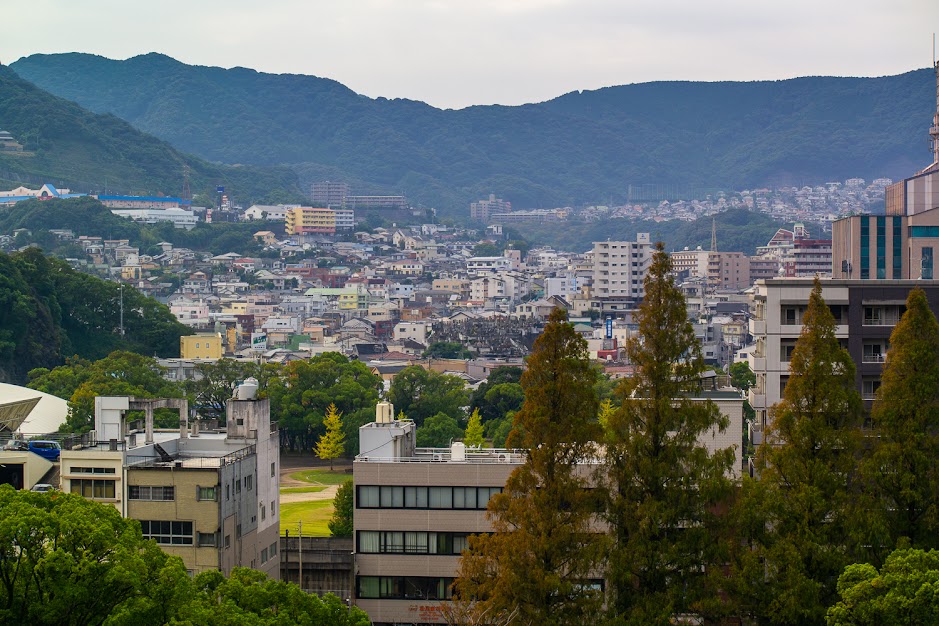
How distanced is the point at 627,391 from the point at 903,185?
65.9 m

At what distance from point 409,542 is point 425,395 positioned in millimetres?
38511

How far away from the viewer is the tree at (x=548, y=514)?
19.3 meters

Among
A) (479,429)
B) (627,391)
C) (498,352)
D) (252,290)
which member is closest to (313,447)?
(479,429)

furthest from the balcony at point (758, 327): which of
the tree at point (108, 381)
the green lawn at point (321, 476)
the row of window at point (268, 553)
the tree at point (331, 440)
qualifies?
the tree at point (331, 440)

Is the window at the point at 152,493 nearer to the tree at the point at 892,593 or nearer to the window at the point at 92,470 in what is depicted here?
the window at the point at 92,470

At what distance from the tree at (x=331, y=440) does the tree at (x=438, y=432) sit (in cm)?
309

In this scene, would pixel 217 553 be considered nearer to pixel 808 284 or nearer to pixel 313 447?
pixel 808 284

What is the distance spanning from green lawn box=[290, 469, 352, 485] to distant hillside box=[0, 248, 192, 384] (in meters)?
22.5

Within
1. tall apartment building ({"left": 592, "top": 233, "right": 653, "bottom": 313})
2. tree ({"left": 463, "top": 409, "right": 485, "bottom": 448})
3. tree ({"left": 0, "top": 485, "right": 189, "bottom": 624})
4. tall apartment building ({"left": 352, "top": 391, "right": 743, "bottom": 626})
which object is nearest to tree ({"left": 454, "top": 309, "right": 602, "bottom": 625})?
tree ({"left": 0, "top": 485, "right": 189, "bottom": 624})

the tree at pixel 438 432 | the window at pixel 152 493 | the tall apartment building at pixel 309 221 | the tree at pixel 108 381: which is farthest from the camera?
the tall apartment building at pixel 309 221

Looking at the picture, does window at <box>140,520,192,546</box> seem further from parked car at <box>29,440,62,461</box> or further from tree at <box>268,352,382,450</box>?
tree at <box>268,352,382,450</box>

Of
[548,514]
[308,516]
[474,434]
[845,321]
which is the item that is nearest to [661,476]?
[548,514]

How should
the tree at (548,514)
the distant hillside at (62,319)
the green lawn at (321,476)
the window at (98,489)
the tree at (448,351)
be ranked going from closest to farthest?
the tree at (548,514) < the window at (98,489) < the green lawn at (321,476) < the distant hillside at (62,319) < the tree at (448,351)

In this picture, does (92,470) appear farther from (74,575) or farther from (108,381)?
(108,381)
